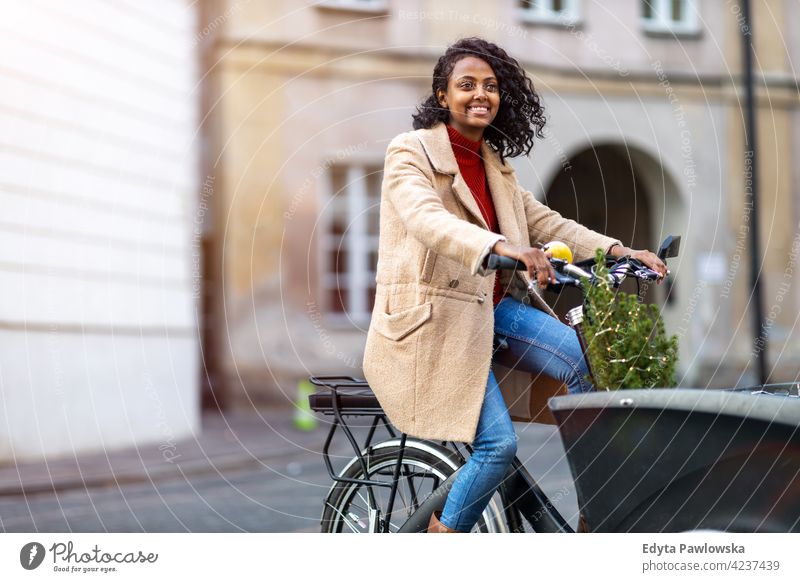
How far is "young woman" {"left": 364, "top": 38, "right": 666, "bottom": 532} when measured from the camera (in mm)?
3014

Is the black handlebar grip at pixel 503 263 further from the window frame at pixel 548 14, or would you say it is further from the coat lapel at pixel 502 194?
the window frame at pixel 548 14

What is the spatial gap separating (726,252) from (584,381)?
983cm

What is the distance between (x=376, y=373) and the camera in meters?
3.13

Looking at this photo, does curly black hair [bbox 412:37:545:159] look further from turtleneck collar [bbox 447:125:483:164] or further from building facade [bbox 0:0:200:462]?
building facade [bbox 0:0:200:462]

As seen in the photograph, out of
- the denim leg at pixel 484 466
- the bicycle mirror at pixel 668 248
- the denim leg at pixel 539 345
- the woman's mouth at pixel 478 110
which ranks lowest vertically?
the denim leg at pixel 484 466

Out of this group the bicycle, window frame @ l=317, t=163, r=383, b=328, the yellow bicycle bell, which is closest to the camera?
the bicycle

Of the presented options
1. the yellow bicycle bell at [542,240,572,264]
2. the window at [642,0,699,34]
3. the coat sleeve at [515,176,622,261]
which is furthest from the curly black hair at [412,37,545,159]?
the window at [642,0,699,34]

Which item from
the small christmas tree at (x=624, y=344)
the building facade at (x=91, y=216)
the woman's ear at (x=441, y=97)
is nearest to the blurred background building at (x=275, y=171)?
the building facade at (x=91, y=216)

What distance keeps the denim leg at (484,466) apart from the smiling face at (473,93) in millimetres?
750

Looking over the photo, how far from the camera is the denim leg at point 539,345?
9.94ft

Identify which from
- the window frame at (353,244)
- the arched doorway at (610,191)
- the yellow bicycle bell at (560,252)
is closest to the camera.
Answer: the yellow bicycle bell at (560,252)

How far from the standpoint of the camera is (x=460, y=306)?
9.95 ft
